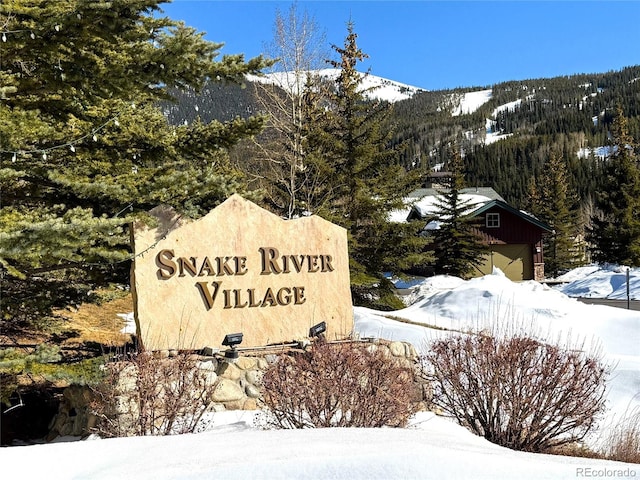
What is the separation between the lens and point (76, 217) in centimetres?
551

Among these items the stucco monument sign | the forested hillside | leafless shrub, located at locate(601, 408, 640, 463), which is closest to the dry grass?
the stucco monument sign

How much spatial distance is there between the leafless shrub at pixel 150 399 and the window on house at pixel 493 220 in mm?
32927

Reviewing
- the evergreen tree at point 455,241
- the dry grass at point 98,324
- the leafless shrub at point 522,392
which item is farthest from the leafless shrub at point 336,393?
the evergreen tree at point 455,241

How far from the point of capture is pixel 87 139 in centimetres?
726

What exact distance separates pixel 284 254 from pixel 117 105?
10.4 ft

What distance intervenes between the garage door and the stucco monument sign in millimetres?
29756

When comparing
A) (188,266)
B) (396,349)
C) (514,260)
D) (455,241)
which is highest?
(455,241)

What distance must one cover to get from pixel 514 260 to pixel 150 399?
34.5 meters

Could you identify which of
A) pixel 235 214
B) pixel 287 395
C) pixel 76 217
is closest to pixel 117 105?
pixel 235 214

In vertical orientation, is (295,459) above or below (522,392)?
above

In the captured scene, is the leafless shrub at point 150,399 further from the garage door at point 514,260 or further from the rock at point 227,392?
the garage door at point 514,260

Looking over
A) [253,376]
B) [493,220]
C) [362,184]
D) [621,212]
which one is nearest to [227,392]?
[253,376]

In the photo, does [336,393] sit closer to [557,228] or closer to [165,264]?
[165,264]

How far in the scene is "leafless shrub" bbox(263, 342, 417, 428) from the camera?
5070 millimetres
